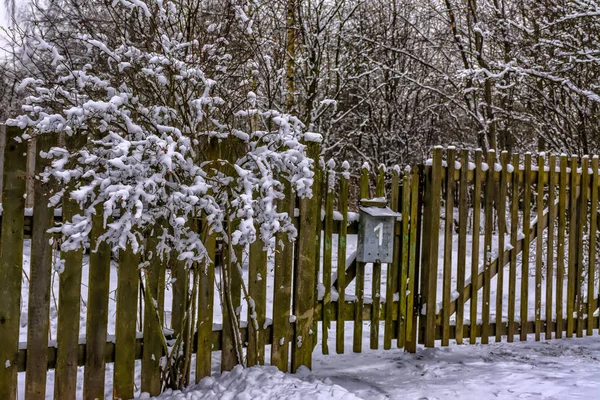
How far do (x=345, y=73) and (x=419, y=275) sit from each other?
662 cm

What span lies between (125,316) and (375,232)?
6.67ft

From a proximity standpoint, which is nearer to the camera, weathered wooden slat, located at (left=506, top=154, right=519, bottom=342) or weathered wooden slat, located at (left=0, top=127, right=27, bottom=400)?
weathered wooden slat, located at (left=0, top=127, right=27, bottom=400)

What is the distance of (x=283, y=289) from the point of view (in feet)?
12.6

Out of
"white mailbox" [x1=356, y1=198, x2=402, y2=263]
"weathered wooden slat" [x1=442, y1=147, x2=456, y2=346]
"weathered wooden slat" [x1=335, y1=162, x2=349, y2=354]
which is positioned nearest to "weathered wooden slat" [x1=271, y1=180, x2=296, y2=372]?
"weathered wooden slat" [x1=335, y1=162, x2=349, y2=354]

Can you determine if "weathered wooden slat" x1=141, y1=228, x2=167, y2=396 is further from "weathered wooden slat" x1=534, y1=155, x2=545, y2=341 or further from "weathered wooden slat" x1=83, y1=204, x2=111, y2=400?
"weathered wooden slat" x1=534, y1=155, x2=545, y2=341

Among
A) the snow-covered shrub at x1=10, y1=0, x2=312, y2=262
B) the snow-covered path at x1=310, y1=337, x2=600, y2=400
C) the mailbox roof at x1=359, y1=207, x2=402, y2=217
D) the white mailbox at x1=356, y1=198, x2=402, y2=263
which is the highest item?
the snow-covered shrub at x1=10, y1=0, x2=312, y2=262

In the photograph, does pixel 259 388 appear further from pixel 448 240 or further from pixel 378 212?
pixel 448 240

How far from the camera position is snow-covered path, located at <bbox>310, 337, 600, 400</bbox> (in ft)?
12.0

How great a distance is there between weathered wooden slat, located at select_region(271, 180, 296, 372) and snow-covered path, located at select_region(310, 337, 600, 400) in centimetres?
33

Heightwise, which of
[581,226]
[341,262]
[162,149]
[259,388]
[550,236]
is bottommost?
[259,388]

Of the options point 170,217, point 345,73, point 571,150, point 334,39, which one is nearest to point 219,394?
point 170,217

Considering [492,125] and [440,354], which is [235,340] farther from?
[492,125]

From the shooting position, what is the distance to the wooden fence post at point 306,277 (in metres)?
3.87

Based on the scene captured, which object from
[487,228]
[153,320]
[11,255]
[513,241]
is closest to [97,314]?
[153,320]
